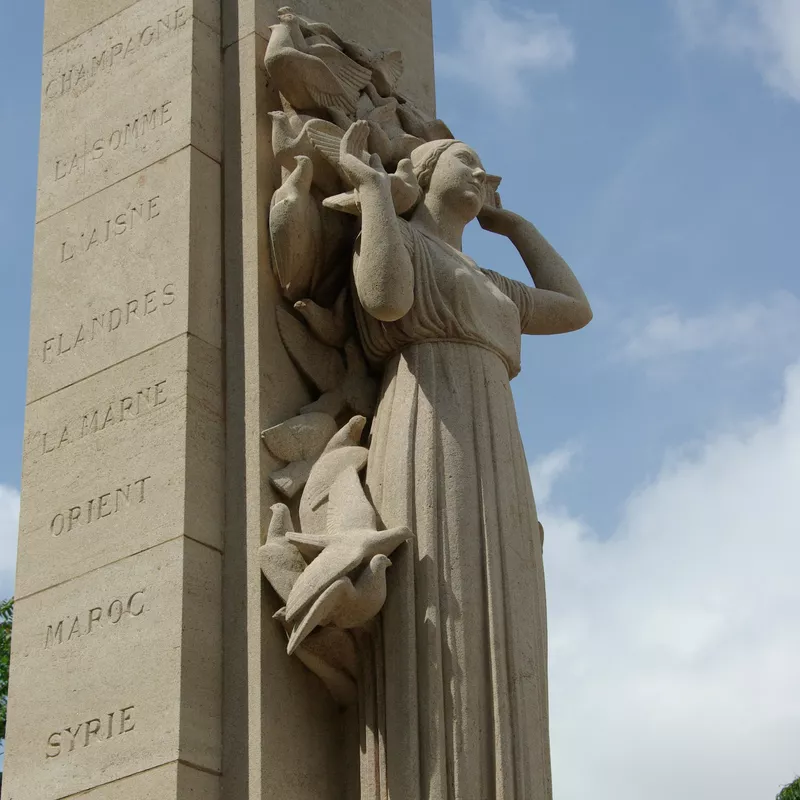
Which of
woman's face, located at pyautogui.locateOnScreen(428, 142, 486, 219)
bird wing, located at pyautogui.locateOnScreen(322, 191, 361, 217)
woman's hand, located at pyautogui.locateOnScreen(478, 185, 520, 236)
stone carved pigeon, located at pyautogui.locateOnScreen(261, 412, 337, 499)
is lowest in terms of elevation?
stone carved pigeon, located at pyautogui.locateOnScreen(261, 412, 337, 499)

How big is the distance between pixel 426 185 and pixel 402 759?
12.7 ft

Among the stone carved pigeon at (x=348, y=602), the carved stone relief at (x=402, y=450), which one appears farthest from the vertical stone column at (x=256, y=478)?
the stone carved pigeon at (x=348, y=602)

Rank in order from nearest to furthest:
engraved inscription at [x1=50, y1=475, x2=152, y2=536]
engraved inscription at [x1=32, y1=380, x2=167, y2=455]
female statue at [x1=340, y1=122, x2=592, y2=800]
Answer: female statue at [x1=340, y1=122, x2=592, y2=800] < engraved inscription at [x1=50, y1=475, x2=152, y2=536] < engraved inscription at [x1=32, y1=380, x2=167, y2=455]

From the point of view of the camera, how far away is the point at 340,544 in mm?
9508

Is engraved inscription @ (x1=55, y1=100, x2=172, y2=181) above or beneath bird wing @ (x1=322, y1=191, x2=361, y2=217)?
above

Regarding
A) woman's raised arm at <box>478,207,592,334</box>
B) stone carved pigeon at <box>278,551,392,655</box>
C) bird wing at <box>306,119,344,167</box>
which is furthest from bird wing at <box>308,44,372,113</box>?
stone carved pigeon at <box>278,551,392,655</box>

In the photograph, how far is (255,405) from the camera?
405 inches

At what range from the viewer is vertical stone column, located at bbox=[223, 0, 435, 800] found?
9.45m

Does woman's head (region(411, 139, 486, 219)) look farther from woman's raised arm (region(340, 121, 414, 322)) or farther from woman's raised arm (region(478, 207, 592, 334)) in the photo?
woman's raised arm (region(340, 121, 414, 322))

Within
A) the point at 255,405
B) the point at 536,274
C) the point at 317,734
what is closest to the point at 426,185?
the point at 536,274

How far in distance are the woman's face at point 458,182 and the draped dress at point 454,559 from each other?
1.44 feet

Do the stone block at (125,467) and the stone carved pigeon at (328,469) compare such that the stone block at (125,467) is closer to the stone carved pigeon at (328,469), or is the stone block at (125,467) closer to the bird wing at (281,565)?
the bird wing at (281,565)

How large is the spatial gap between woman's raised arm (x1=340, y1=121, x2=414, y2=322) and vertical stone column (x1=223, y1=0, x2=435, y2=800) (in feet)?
2.34

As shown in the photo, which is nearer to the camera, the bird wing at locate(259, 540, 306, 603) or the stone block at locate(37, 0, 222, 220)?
the bird wing at locate(259, 540, 306, 603)
